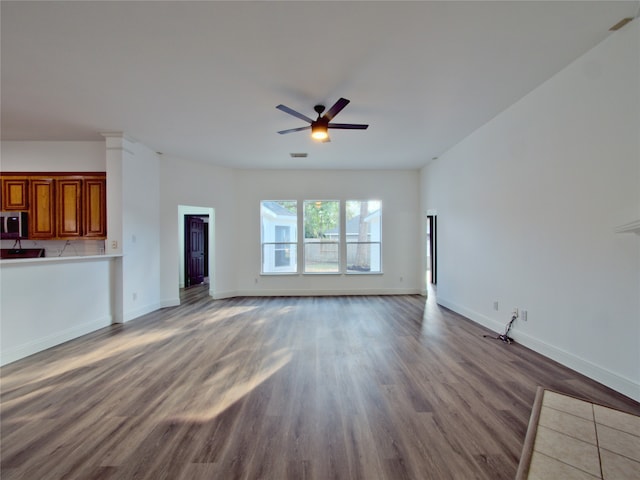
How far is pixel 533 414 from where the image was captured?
82.0 inches

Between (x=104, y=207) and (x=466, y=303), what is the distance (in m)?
6.43

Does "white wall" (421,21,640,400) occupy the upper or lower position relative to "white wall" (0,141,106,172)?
lower

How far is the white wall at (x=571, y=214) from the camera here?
2.36m

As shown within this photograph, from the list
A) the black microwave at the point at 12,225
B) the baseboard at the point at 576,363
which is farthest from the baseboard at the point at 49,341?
the baseboard at the point at 576,363

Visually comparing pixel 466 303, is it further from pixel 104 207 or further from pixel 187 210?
pixel 187 210

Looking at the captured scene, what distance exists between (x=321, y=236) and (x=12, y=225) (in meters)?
5.63

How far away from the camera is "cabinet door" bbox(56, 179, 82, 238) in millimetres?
4781

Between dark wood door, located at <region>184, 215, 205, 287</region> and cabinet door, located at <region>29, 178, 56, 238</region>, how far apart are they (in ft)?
11.1

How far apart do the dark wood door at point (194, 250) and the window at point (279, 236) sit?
275 centimetres

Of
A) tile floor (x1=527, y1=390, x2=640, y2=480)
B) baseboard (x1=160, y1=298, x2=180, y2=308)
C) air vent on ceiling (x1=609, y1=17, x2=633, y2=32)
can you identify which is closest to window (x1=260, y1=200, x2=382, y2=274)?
baseboard (x1=160, y1=298, x2=180, y2=308)

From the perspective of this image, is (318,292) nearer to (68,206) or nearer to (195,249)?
(195,249)

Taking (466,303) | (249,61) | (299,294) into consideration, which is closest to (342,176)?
(299,294)

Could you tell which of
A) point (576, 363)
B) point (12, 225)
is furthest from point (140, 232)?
point (576, 363)

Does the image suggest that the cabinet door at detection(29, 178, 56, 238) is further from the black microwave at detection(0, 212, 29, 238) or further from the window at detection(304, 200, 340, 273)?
the window at detection(304, 200, 340, 273)
